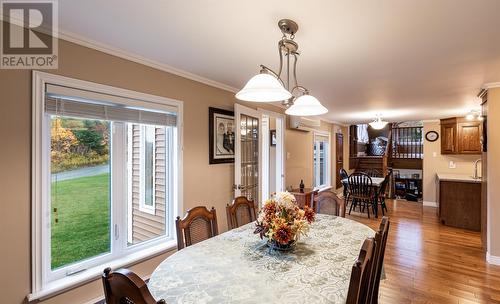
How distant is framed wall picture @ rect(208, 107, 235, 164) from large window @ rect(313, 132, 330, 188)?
329 centimetres

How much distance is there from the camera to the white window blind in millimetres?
1891

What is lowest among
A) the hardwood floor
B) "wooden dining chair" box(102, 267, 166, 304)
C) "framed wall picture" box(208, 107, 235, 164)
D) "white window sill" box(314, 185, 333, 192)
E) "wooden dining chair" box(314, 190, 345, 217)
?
the hardwood floor

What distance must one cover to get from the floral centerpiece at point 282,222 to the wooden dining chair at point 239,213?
2.14ft

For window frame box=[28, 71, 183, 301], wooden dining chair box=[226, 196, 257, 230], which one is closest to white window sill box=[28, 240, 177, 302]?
window frame box=[28, 71, 183, 301]

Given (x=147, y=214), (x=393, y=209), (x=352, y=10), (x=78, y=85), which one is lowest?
(x=393, y=209)

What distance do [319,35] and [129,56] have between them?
5.35 ft

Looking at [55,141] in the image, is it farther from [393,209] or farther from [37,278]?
[393,209]

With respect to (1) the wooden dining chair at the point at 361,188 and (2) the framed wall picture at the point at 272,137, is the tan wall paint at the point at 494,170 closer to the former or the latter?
(1) the wooden dining chair at the point at 361,188

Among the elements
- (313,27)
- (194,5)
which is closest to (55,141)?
(194,5)

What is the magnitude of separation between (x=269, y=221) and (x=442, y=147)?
6.11 meters

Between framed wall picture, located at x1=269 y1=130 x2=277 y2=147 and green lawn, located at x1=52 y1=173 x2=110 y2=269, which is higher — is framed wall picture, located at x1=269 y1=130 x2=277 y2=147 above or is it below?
above

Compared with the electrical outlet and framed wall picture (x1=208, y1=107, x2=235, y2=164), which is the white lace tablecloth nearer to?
framed wall picture (x1=208, y1=107, x2=235, y2=164)

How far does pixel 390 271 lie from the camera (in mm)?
2996

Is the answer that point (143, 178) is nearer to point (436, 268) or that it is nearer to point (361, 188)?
point (436, 268)
